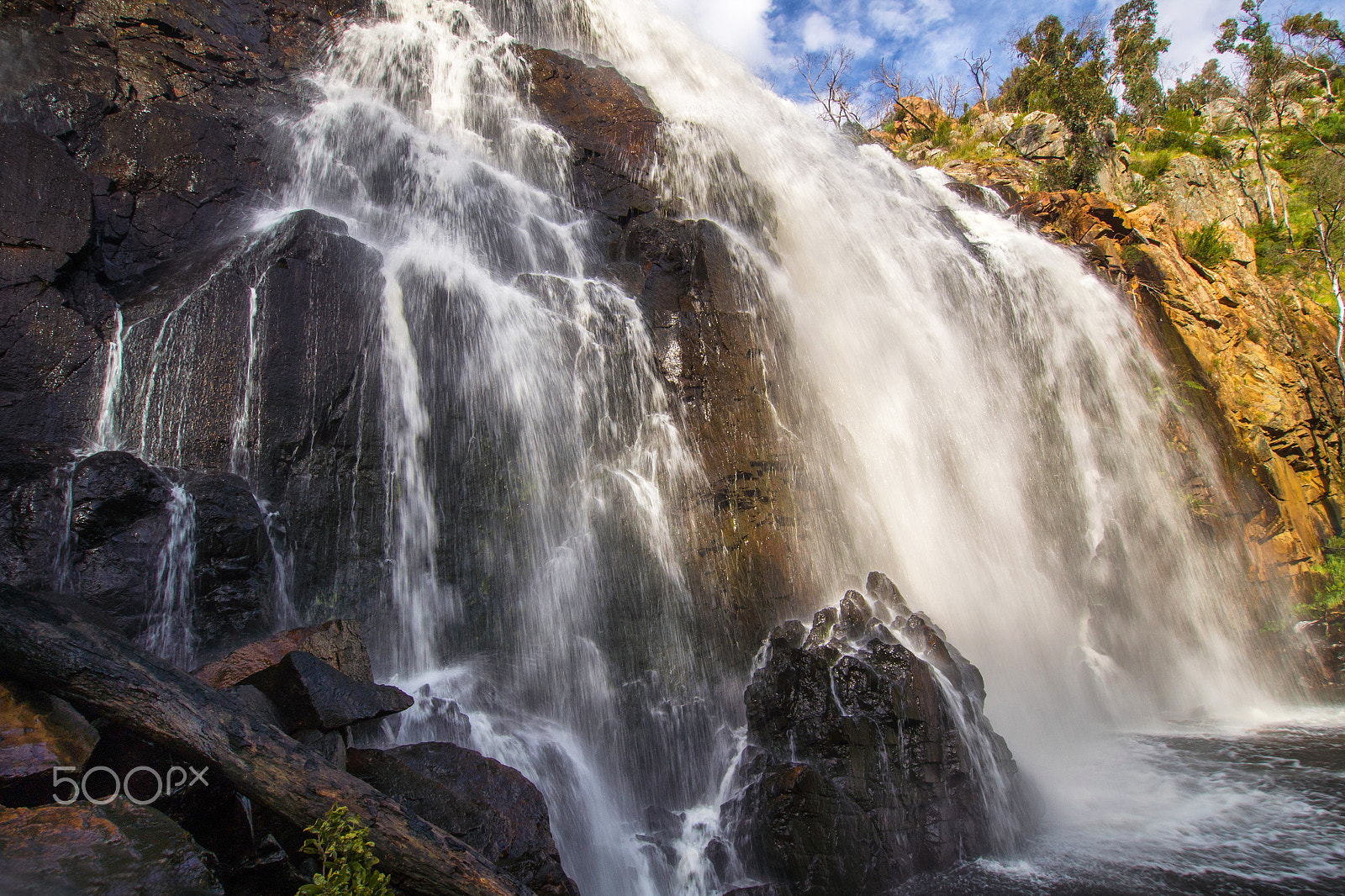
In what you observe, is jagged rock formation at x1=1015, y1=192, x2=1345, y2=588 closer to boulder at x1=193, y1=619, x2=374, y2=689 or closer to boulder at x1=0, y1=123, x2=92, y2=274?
boulder at x1=193, y1=619, x2=374, y2=689

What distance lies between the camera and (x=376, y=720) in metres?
6.23

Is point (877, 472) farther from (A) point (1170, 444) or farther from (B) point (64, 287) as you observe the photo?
(B) point (64, 287)

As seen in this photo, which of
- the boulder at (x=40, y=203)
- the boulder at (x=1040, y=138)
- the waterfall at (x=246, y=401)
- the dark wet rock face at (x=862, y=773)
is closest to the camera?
the dark wet rock face at (x=862, y=773)

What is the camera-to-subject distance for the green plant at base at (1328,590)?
15.0m

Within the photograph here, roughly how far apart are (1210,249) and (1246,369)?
14.5ft

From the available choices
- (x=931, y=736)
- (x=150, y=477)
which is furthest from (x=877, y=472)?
(x=150, y=477)

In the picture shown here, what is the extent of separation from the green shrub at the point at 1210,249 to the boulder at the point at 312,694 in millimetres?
24070

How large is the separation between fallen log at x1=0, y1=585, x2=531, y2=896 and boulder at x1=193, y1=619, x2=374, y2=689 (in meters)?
Answer: 1.41

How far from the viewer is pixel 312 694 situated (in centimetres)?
526

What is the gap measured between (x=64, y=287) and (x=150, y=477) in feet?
11.8

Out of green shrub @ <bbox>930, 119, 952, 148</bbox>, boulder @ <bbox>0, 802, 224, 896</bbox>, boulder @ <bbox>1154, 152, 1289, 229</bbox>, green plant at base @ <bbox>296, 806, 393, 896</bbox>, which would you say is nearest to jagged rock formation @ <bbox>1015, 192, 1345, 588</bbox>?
boulder @ <bbox>1154, 152, 1289, 229</bbox>

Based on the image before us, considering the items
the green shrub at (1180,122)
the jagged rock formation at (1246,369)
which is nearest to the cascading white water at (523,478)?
the jagged rock formation at (1246,369)

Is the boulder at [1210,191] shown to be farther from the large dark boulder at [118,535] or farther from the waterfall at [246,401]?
the large dark boulder at [118,535]

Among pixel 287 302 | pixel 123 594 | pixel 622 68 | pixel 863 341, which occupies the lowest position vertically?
pixel 123 594
